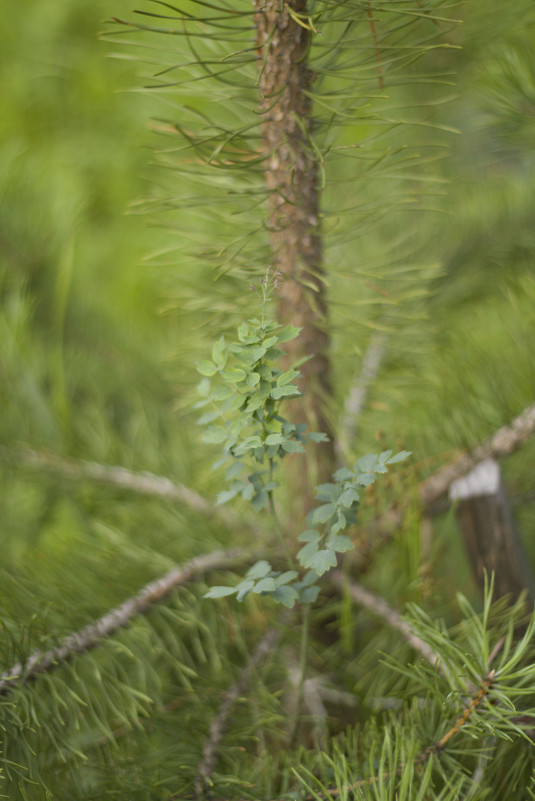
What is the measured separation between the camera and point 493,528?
0.45 meters

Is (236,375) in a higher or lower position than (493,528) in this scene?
higher

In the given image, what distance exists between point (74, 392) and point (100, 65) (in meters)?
0.99

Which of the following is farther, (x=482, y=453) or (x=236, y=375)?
(x=482, y=453)

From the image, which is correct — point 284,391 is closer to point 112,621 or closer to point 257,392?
point 257,392

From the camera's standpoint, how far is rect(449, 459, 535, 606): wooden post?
0.44 m

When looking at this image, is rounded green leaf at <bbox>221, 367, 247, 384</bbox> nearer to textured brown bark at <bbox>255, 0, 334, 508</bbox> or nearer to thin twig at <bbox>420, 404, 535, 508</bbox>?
textured brown bark at <bbox>255, 0, 334, 508</bbox>

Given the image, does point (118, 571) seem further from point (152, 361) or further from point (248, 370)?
point (152, 361)

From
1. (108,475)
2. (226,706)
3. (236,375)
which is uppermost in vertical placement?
Answer: (236,375)

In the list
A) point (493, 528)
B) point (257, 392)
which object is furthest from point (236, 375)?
point (493, 528)

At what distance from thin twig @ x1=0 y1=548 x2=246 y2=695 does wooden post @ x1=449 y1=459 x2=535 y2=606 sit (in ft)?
0.50

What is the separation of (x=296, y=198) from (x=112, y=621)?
0.87ft

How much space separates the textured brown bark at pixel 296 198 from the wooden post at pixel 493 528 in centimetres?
9

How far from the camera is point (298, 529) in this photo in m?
0.48

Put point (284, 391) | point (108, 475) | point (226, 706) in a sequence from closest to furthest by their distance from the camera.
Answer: point (284, 391)
point (226, 706)
point (108, 475)
